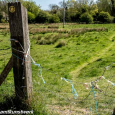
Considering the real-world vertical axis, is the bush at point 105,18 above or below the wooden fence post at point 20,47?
above

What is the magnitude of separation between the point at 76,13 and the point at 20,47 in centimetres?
5741

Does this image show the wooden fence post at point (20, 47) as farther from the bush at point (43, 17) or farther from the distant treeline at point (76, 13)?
the bush at point (43, 17)

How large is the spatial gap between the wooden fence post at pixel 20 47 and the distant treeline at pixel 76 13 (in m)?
35.9

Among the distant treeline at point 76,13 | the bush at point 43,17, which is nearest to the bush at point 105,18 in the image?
the distant treeline at point 76,13

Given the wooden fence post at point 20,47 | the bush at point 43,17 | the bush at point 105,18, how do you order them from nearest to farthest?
the wooden fence post at point 20,47 → the bush at point 105,18 → the bush at point 43,17

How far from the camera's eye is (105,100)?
4148 millimetres

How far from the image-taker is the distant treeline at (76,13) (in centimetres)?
4547

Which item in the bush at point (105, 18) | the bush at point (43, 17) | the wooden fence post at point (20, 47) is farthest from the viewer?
the bush at point (43, 17)

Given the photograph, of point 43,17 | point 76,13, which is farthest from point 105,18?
point 43,17

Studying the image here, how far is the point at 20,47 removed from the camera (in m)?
2.81

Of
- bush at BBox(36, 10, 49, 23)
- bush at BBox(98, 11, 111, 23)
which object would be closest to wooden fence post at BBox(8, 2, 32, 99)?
bush at BBox(36, 10, 49, 23)

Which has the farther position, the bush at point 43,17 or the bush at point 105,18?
the bush at point 43,17

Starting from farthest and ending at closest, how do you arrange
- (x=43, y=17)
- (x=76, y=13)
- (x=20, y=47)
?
(x=76, y=13) < (x=43, y=17) < (x=20, y=47)

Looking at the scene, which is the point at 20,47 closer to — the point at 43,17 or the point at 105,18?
the point at 105,18
